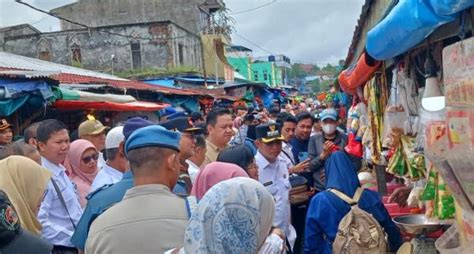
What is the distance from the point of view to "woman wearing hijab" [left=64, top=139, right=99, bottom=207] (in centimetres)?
447

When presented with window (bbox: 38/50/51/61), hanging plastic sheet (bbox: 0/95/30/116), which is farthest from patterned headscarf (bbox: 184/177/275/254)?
window (bbox: 38/50/51/61)

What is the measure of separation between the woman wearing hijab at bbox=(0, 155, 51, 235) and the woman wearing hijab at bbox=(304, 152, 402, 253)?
1.95 metres

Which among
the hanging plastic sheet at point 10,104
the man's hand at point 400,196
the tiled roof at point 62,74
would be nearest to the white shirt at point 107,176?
the man's hand at point 400,196

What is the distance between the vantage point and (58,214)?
3.81 m

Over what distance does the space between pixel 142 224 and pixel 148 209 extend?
0.25 ft

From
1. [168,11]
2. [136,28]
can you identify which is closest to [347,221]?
[136,28]

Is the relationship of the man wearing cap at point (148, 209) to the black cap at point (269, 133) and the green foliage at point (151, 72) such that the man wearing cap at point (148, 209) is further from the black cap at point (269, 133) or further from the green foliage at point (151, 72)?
the green foliage at point (151, 72)

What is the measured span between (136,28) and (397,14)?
25850 mm

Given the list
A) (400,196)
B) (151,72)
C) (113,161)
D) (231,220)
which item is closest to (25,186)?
(113,161)

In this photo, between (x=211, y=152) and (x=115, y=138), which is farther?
(x=211, y=152)

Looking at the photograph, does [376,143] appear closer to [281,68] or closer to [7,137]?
[7,137]

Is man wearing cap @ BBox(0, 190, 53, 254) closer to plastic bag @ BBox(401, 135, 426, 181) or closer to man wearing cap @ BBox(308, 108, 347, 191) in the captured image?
plastic bag @ BBox(401, 135, 426, 181)

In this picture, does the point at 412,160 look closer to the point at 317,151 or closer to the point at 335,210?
the point at 335,210

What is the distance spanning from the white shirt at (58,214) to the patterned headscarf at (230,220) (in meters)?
2.39
